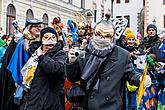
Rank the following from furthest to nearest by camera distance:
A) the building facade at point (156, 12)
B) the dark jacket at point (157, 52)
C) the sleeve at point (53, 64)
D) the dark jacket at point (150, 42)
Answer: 1. the building facade at point (156, 12)
2. the dark jacket at point (150, 42)
3. the dark jacket at point (157, 52)
4. the sleeve at point (53, 64)

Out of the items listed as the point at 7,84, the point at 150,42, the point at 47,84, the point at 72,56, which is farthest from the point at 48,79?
the point at 150,42

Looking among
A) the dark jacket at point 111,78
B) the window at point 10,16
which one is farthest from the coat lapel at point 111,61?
the window at point 10,16

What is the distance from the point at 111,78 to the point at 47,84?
0.88 metres

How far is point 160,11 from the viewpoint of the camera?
41344mm

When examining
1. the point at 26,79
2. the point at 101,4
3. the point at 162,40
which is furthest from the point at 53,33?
the point at 101,4

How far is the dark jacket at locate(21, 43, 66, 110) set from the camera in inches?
185

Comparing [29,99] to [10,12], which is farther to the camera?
[10,12]

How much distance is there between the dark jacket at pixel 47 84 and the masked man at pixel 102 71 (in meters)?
0.39

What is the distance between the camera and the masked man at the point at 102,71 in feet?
14.1

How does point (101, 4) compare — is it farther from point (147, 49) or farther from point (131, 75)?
point (131, 75)

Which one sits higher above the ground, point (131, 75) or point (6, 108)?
point (131, 75)

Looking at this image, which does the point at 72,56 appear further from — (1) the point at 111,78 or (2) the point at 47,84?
(2) the point at 47,84

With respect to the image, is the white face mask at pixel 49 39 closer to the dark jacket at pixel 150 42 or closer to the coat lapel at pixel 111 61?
the coat lapel at pixel 111 61

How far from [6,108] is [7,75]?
1.68 feet
